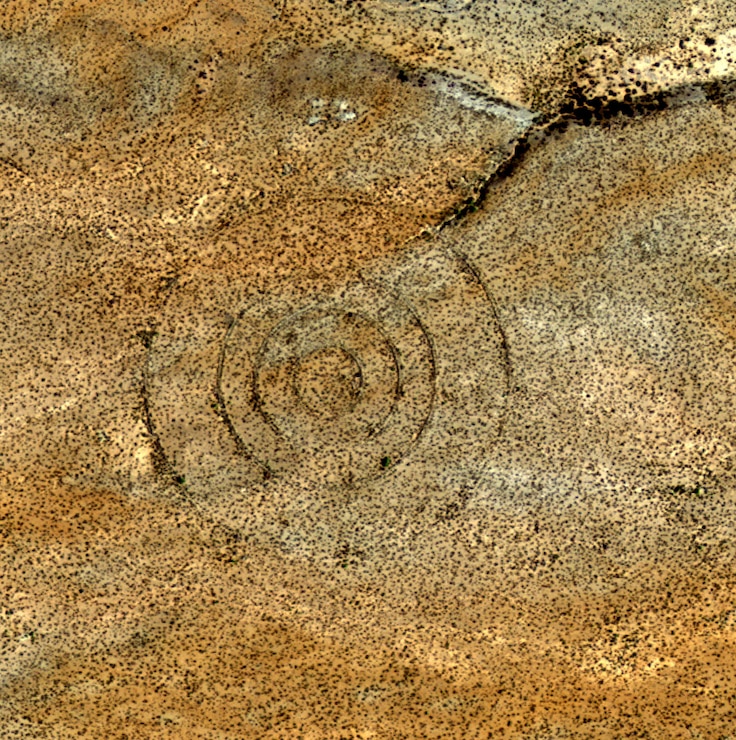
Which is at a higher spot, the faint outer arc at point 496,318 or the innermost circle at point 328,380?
the faint outer arc at point 496,318

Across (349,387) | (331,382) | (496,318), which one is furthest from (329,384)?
(496,318)

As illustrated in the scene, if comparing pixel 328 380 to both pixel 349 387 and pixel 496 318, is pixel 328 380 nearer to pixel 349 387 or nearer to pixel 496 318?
pixel 349 387

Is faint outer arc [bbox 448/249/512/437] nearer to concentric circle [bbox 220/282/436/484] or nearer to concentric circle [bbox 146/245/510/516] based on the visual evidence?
concentric circle [bbox 146/245/510/516]

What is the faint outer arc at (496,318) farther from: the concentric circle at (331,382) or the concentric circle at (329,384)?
the concentric circle at (331,382)

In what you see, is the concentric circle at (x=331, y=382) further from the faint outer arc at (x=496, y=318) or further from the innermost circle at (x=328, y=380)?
the faint outer arc at (x=496, y=318)

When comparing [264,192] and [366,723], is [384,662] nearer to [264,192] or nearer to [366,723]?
[366,723]

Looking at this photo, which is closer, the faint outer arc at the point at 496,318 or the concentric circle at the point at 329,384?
the concentric circle at the point at 329,384

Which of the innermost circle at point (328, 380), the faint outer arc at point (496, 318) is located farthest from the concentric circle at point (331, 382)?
the faint outer arc at point (496, 318)

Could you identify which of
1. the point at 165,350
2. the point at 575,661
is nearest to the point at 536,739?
the point at 575,661

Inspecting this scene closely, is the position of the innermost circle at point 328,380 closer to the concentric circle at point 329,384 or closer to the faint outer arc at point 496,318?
the concentric circle at point 329,384
